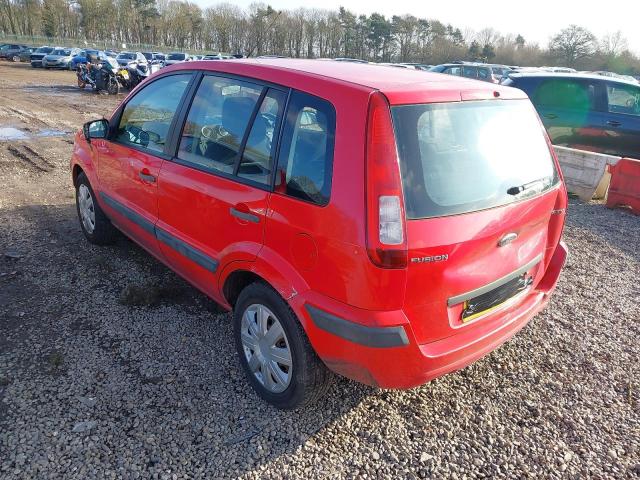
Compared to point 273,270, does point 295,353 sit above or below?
below

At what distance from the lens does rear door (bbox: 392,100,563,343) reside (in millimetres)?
2096

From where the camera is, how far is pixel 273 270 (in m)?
2.41

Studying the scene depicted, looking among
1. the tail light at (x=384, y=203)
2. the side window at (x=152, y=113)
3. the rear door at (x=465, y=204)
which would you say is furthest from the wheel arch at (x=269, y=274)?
the side window at (x=152, y=113)

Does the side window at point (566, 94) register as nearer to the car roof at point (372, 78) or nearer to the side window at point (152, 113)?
the car roof at point (372, 78)

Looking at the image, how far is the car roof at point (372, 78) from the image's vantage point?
2.22 metres

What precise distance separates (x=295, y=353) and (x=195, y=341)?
110cm

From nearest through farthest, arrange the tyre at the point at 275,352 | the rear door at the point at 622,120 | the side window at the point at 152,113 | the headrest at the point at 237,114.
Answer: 1. the tyre at the point at 275,352
2. the headrest at the point at 237,114
3. the side window at the point at 152,113
4. the rear door at the point at 622,120

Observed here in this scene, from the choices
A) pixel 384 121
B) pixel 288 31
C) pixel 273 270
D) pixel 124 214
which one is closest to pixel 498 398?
pixel 273 270

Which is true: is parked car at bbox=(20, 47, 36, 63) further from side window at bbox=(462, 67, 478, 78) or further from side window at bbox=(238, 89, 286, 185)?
side window at bbox=(238, 89, 286, 185)

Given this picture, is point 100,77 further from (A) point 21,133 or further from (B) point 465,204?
(B) point 465,204

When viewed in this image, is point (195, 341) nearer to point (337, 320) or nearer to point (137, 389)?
point (137, 389)

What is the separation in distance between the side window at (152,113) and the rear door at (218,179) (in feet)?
0.79

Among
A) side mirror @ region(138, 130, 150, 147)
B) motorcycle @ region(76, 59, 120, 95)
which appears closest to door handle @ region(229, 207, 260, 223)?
side mirror @ region(138, 130, 150, 147)

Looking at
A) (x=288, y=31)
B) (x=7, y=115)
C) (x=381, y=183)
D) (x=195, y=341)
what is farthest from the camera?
(x=288, y=31)
